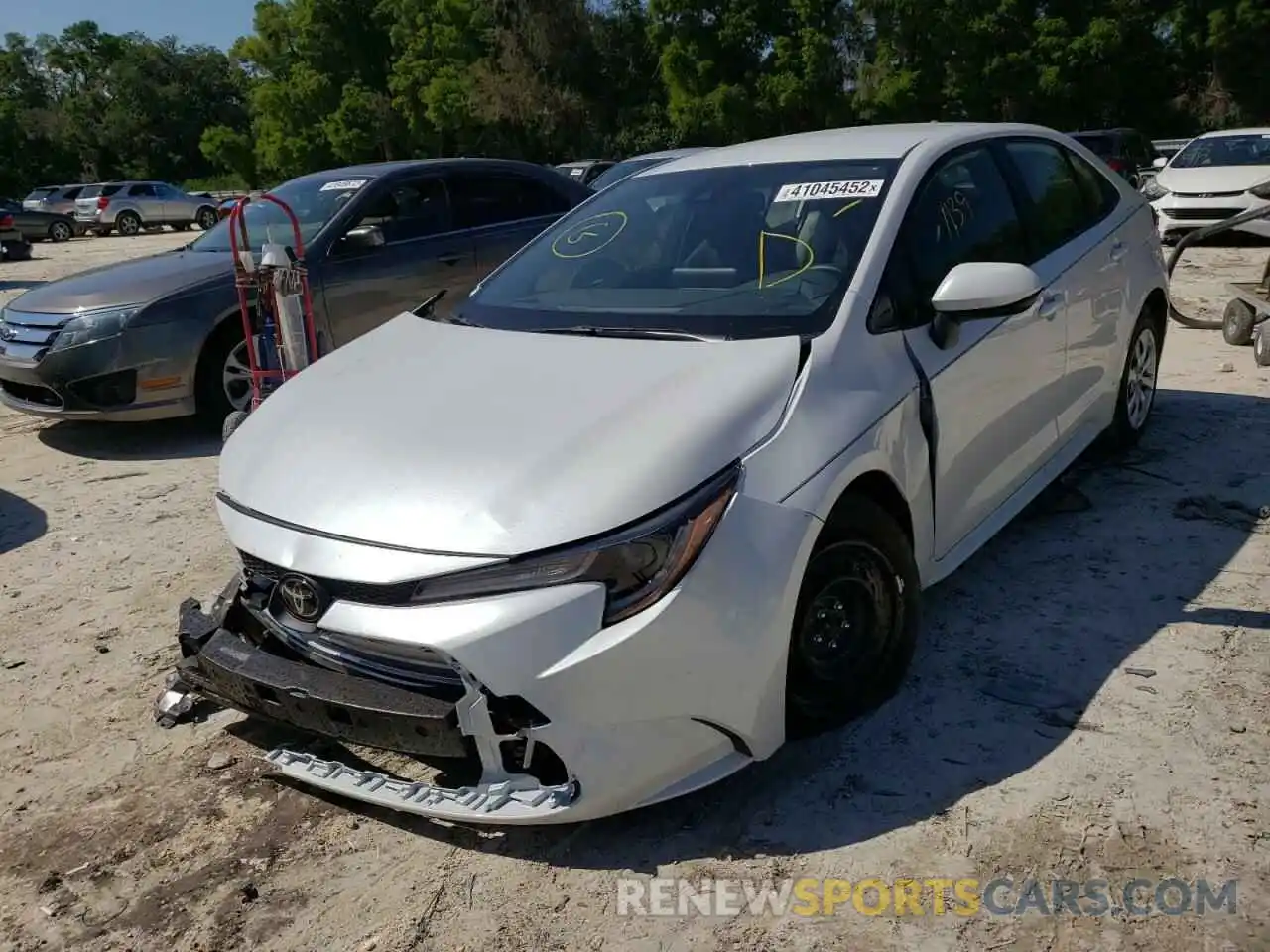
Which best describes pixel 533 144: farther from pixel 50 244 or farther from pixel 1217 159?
pixel 1217 159

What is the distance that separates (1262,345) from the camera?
7.05m

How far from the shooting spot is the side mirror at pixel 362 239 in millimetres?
7098

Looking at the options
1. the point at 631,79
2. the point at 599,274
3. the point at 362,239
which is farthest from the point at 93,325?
the point at 631,79

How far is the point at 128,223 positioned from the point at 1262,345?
33.7m

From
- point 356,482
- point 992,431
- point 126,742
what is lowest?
point 126,742

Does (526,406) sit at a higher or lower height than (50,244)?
higher

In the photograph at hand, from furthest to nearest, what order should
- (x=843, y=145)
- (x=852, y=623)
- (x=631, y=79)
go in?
1. (x=631, y=79)
2. (x=843, y=145)
3. (x=852, y=623)

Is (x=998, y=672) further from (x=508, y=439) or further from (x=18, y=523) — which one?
(x=18, y=523)

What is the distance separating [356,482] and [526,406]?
0.49 m

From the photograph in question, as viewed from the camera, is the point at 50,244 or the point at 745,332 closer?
the point at 745,332

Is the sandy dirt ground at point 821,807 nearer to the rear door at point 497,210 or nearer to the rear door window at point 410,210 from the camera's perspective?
the rear door window at point 410,210

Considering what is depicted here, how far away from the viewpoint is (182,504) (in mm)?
5824

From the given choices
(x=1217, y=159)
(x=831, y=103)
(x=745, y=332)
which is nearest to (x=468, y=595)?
(x=745, y=332)

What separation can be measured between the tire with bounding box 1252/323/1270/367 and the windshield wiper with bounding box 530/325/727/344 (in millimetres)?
5363
